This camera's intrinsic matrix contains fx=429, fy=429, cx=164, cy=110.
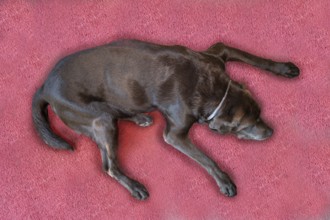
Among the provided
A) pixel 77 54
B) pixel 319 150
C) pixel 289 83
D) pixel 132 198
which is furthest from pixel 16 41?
pixel 319 150

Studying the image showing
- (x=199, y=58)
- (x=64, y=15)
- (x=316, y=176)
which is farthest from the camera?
(x=64, y=15)

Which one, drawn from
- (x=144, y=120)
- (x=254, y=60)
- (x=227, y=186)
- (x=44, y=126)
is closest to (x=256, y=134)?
(x=227, y=186)

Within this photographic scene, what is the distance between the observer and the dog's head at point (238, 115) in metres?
2.41

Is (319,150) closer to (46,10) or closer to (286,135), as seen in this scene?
(286,135)

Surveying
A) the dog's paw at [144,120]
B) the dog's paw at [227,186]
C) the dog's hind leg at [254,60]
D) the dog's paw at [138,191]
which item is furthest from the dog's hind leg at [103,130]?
the dog's hind leg at [254,60]

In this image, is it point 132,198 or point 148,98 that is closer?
point 148,98

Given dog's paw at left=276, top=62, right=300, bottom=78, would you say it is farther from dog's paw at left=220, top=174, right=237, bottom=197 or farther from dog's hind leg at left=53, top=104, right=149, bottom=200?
dog's hind leg at left=53, top=104, right=149, bottom=200

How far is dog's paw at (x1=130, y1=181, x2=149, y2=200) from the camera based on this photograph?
275 cm

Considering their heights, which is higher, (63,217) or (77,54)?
(77,54)

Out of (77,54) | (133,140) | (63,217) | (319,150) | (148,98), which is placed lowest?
(63,217)

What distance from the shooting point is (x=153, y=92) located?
248cm

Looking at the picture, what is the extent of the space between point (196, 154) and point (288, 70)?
0.82 metres

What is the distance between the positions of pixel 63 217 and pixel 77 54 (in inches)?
43.7

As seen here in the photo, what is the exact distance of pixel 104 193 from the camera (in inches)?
112
